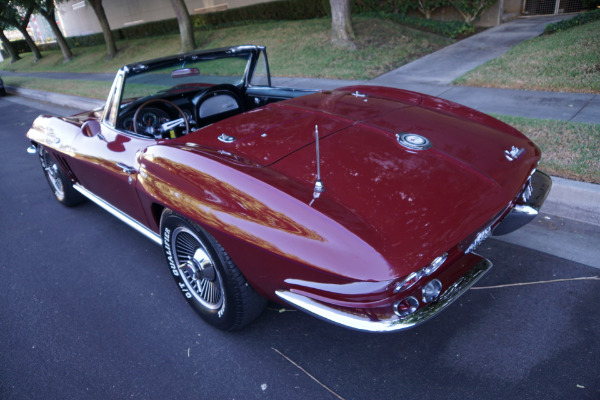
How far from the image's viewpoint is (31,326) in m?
2.81

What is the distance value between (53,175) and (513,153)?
14.3 feet

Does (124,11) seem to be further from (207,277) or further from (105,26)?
(207,277)

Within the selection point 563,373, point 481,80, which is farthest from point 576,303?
point 481,80

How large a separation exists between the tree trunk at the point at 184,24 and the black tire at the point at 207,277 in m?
12.9

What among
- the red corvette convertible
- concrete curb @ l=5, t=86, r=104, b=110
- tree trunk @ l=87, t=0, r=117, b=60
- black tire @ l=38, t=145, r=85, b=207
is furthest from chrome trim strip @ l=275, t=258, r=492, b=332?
tree trunk @ l=87, t=0, r=117, b=60

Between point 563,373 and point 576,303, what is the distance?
0.59 metres

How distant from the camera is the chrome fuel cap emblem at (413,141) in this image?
241 centimetres

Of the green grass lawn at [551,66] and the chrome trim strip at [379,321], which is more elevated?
the chrome trim strip at [379,321]

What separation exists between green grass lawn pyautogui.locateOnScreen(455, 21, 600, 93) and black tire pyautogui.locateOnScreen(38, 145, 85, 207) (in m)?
5.84

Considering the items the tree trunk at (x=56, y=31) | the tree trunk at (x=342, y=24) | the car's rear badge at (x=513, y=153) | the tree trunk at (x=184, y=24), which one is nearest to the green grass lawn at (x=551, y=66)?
the tree trunk at (x=342, y=24)

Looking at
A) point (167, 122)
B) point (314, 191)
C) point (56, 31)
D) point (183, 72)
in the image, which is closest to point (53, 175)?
point (167, 122)

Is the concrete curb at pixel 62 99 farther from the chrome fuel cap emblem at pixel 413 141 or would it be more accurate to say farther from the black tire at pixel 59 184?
the chrome fuel cap emblem at pixel 413 141

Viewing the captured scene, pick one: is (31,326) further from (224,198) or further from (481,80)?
(481,80)

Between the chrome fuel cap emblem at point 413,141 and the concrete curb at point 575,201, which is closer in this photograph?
the chrome fuel cap emblem at point 413,141
